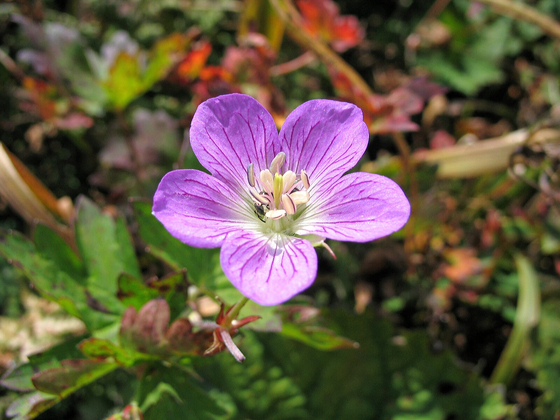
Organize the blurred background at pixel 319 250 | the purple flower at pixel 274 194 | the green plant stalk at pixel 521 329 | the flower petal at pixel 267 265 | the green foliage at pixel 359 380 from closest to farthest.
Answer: the flower petal at pixel 267 265 → the purple flower at pixel 274 194 → the blurred background at pixel 319 250 → the green foliage at pixel 359 380 → the green plant stalk at pixel 521 329

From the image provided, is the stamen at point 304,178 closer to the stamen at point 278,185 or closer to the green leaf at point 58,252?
the stamen at point 278,185

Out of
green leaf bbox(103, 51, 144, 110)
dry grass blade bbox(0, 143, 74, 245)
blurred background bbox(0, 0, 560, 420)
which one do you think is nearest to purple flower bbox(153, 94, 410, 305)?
blurred background bbox(0, 0, 560, 420)

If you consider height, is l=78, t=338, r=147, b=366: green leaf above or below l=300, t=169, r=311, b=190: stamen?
below

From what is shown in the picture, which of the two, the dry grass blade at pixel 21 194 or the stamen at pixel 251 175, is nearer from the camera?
the stamen at pixel 251 175

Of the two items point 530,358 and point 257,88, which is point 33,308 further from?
point 530,358

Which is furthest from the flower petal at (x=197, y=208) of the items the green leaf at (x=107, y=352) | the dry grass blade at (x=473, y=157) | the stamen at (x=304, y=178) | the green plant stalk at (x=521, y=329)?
the green plant stalk at (x=521, y=329)

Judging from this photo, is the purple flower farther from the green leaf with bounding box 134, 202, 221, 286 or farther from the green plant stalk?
the green plant stalk
